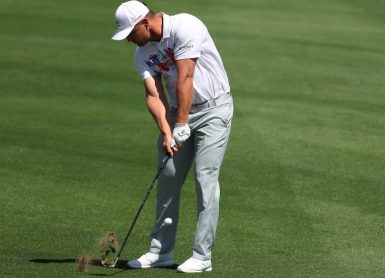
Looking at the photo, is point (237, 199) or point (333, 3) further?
point (333, 3)

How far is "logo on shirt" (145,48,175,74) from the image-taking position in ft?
32.9

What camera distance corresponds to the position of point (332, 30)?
29359 mm

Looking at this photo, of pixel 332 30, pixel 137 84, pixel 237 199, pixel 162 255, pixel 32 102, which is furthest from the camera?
pixel 332 30

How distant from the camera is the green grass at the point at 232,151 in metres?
11.3

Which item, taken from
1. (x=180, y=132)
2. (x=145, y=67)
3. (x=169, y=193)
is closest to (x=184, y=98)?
(x=180, y=132)

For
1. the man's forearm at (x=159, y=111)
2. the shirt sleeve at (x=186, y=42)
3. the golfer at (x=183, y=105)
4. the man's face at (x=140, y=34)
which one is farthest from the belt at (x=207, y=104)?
the man's face at (x=140, y=34)

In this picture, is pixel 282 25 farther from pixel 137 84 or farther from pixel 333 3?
pixel 137 84

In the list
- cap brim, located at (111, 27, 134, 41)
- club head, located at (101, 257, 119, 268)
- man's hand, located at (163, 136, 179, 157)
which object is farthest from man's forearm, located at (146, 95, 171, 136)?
club head, located at (101, 257, 119, 268)

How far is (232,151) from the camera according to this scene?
16297 mm

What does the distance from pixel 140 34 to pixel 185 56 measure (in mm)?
438

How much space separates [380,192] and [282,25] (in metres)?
16.4

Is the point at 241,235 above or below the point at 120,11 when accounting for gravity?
below

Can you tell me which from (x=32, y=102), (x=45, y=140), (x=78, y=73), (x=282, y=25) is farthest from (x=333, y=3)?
(x=45, y=140)

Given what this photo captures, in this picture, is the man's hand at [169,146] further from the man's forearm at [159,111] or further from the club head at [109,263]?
the club head at [109,263]
